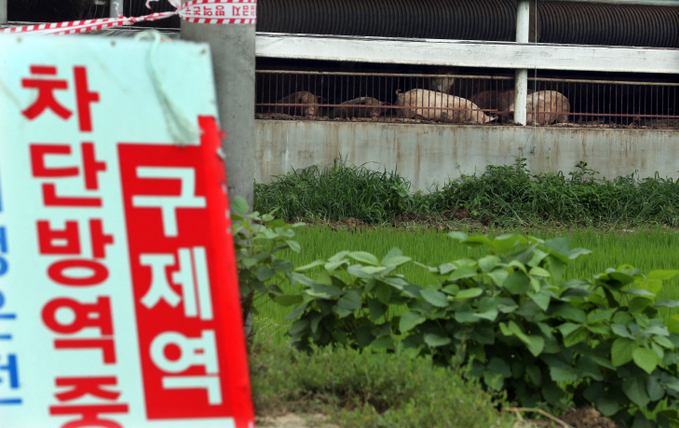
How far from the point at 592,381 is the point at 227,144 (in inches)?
72.8

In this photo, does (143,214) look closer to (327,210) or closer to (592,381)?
(592,381)

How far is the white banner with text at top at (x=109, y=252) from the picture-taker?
1.60 meters

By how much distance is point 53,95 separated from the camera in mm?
1674

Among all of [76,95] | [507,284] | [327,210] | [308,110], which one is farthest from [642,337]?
[308,110]

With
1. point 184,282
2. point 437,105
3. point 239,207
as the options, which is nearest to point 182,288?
point 184,282

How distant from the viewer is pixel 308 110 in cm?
988

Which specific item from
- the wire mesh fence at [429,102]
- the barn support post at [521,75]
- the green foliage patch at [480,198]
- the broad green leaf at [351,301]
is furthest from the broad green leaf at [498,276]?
the barn support post at [521,75]

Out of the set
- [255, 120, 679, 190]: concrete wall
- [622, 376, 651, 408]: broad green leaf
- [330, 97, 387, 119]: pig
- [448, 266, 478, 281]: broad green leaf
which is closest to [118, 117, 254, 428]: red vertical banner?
[448, 266, 478, 281]: broad green leaf

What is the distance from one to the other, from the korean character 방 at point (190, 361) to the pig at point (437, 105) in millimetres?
8830

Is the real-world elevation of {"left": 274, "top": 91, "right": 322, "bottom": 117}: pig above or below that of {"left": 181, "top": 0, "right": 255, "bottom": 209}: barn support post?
above

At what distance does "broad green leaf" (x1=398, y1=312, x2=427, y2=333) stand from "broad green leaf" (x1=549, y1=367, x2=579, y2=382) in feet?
1.58

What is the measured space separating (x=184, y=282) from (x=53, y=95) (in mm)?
589

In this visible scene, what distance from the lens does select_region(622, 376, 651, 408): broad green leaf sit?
231 centimetres

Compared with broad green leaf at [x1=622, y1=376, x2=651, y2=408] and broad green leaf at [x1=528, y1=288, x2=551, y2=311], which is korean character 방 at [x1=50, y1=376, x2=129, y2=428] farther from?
broad green leaf at [x1=622, y1=376, x2=651, y2=408]
